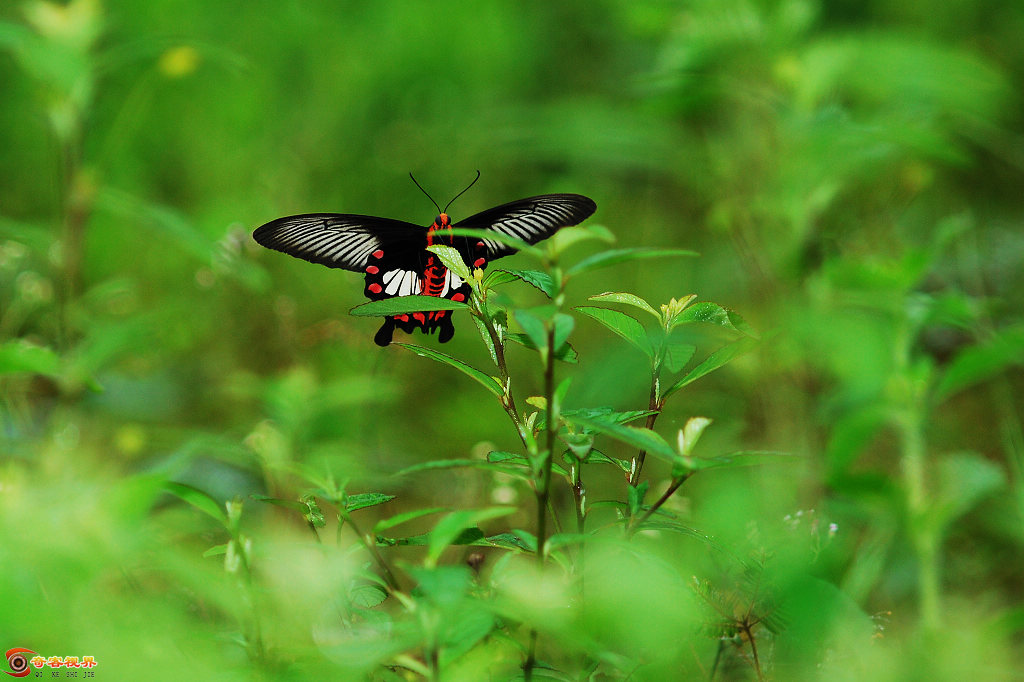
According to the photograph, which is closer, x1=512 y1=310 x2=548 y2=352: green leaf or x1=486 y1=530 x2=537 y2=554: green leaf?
x1=512 y1=310 x2=548 y2=352: green leaf

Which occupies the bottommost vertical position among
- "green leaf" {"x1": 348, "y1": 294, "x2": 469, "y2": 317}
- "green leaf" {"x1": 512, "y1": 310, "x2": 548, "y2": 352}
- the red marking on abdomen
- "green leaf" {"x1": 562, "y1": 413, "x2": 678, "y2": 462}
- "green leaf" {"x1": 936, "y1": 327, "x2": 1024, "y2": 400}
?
"green leaf" {"x1": 562, "y1": 413, "x2": 678, "y2": 462}

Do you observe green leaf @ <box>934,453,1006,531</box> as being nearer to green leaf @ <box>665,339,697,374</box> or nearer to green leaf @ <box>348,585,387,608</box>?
green leaf @ <box>665,339,697,374</box>

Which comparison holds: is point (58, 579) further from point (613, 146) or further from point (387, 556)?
point (613, 146)

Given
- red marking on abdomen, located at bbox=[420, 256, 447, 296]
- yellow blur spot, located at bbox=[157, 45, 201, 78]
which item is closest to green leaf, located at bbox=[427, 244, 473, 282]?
red marking on abdomen, located at bbox=[420, 256, 447, 296]

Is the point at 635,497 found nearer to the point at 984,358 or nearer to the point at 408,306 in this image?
the point at 408,306

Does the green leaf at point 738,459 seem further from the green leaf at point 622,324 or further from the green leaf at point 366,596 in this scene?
the green leaf at point 366,596

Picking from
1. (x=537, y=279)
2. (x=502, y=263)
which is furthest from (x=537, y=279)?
(x=502, y=263)
